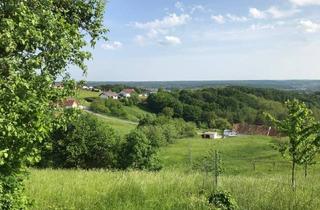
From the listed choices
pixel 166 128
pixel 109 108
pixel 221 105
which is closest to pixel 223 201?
pixel 166 128


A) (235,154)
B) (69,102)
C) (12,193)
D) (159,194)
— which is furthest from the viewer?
(235,154)

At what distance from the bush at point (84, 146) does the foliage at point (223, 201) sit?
3044 centimetres

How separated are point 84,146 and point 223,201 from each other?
108 feet

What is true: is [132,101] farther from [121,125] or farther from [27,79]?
[27,79]

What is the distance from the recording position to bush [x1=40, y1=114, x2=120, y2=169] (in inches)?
1628

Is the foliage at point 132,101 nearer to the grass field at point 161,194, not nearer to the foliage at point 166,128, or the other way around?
the foliage at point 166,128

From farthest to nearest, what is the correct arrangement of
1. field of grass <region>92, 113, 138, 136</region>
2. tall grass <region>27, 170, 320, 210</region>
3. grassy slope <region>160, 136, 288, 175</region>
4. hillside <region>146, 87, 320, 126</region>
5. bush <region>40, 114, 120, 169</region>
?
hillside <region>146, 87, 320, 126</region>, field of grass <region>92, 113, 138, 136</region>, grassy slope <region>160, 136, 288, 175</region>, bush <region>40, 114, 120, 169</region>, tall grass <region>27, 170, 320, 210</region>

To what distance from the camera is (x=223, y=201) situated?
10.1 meters

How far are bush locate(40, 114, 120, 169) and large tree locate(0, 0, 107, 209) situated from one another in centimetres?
3233

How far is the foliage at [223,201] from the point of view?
10.0 m

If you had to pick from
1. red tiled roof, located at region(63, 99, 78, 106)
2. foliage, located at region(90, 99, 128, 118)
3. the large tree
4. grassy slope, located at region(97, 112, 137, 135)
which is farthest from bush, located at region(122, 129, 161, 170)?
foliage, located at region(90, 99, 128, 118)

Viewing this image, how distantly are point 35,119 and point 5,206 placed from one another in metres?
1.82

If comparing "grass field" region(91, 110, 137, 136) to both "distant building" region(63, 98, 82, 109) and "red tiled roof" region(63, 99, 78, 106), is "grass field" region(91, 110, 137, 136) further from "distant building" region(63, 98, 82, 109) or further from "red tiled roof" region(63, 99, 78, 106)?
"distant building" region(63, 98, 82, 109)

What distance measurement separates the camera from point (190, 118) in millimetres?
145875
